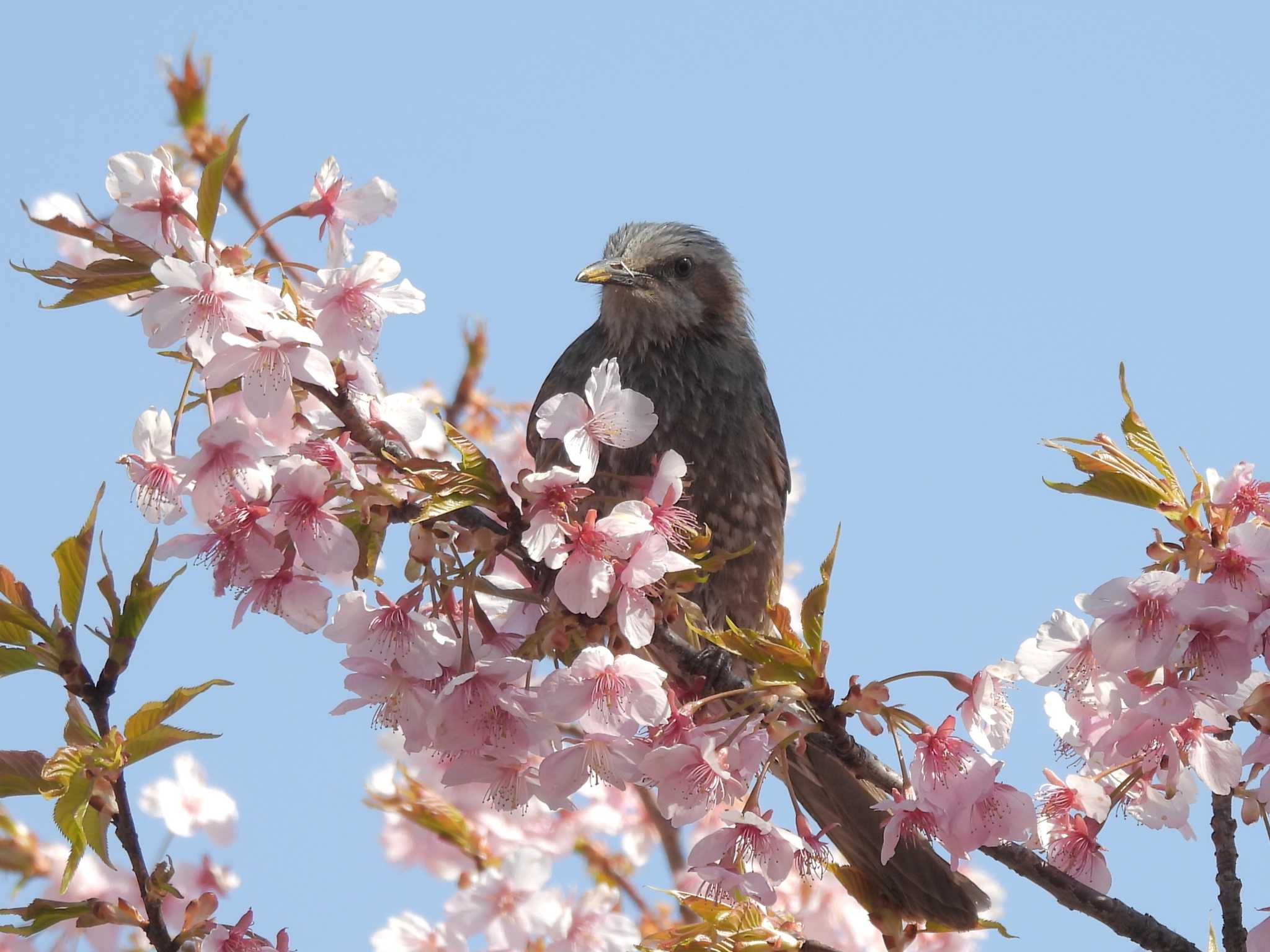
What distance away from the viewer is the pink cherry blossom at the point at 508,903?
419 cm

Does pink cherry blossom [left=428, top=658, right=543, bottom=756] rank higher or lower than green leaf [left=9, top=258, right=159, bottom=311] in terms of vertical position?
lower

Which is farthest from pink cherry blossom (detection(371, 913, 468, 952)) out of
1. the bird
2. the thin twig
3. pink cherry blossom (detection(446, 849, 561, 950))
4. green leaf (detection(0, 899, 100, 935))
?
green leaf (detection(0, 899, 100, 935))

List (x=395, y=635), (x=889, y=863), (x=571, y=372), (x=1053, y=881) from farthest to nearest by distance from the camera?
(x=571, y=372), (x=889, y=863), (x=1053, y=881), (x=395, y=635)

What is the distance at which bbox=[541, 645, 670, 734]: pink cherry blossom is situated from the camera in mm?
2211

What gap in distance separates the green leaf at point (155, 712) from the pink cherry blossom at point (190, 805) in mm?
2095

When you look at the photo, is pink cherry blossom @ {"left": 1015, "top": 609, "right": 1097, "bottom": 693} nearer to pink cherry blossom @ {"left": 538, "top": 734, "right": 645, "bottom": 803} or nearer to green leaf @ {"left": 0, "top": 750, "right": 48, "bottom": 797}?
pink cherry blossom @ {"left": 538, "top": 734, "right": 645, "bottom": 803}

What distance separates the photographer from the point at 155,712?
7.14ft

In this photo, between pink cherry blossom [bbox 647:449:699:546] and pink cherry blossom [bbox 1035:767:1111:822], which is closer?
pink cherry blossom [bbox 647:449:699:546]

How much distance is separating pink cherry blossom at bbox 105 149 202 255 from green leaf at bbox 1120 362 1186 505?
5.17 feet

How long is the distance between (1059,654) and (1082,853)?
46 cm

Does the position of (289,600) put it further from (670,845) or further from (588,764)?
(670,845)

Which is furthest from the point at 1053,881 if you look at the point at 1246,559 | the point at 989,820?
the point at 1246,559

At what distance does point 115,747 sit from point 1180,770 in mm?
1881

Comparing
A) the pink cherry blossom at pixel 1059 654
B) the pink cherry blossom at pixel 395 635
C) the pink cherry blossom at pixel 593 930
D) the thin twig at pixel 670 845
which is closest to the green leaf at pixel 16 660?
the pink cherry blossom at pixel 395 635
